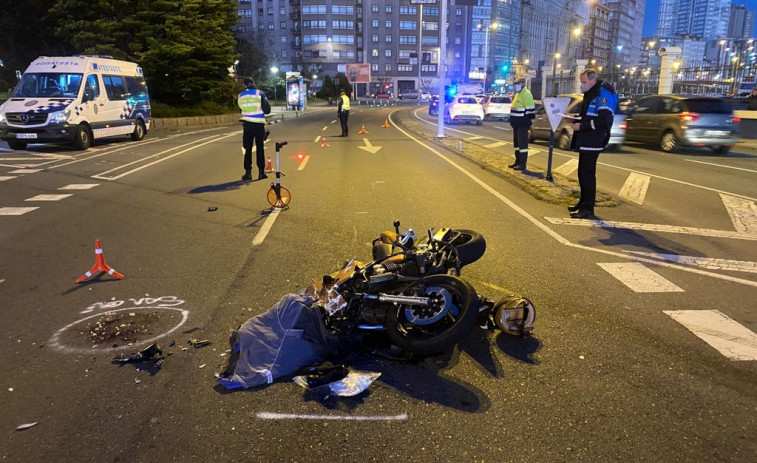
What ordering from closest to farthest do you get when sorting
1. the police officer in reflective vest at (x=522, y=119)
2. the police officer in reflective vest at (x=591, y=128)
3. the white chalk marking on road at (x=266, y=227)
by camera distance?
the white chalk marking on road at (x=266, y=227) → the police officer in reflective vest at (x=591, y=128) → the police officer in reflective vest at (x=522, y=119)

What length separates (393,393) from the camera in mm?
3453

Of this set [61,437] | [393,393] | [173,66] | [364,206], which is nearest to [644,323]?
[393,393]

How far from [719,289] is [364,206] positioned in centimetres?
533

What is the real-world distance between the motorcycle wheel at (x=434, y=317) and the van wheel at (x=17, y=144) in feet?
59.0

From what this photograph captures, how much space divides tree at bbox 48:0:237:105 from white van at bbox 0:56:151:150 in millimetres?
10747

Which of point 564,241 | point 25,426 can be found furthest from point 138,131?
point 25,426

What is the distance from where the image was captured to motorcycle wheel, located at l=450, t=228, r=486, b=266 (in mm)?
5180

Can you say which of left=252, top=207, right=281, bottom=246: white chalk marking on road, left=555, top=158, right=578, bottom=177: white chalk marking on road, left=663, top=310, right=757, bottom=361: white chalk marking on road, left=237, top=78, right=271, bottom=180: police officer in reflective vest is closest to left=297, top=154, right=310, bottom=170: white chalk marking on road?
left=237, top=78, right=271, bottom=180: police officer in reflective vest

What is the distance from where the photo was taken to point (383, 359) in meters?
3.90

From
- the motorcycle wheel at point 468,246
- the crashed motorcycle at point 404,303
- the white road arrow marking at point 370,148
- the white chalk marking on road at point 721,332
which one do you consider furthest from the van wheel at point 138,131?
the white chalk marking on road at point 721,332

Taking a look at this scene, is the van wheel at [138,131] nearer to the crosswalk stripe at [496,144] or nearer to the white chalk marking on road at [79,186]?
the white chalk marking on road at [79,186]

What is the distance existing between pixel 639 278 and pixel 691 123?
539 inches

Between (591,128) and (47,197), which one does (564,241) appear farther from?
(47,197)

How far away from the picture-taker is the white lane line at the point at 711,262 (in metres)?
5.98
